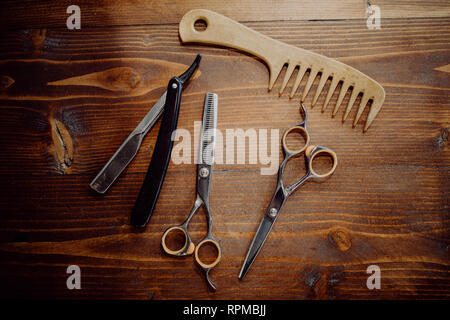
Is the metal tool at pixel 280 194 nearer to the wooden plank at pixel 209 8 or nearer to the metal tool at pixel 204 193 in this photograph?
the metal tool at pixel 204 193

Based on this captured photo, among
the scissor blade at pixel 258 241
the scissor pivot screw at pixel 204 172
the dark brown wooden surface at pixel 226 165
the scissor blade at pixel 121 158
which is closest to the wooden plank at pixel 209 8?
the dark brown wooden surface at pixel 226 165

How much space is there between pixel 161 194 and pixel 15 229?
0.37 m

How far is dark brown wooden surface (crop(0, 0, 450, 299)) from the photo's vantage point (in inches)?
26.0

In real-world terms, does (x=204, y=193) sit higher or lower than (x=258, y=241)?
→ higher

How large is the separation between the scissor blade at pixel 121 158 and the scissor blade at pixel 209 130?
10 cm

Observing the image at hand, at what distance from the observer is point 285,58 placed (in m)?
0.68

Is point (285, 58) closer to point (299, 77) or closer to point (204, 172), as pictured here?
point (299, 77)

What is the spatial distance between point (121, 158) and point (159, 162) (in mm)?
95

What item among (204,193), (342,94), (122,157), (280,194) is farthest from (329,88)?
(122,157)

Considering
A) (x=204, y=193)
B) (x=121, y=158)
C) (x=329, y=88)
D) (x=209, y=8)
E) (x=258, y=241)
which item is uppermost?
(x=209, y=8)

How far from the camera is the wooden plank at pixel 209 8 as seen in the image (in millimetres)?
707

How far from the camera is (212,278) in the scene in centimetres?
65

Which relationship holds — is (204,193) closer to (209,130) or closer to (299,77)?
(209,130)
